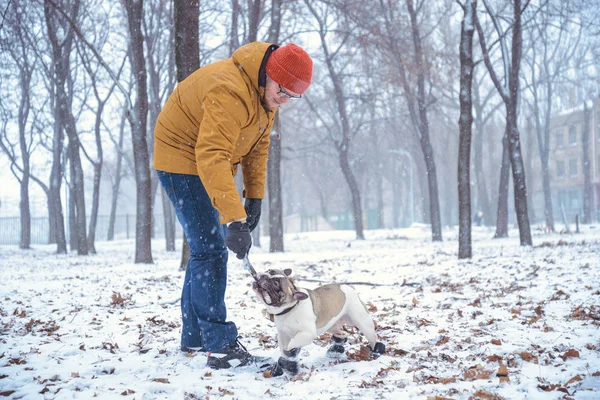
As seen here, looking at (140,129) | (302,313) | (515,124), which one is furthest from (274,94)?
(515,124)

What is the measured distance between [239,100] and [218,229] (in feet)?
3.33

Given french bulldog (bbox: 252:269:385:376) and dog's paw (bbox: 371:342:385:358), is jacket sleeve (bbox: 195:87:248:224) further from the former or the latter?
dog's paw (bbox: 371:342:385:358)

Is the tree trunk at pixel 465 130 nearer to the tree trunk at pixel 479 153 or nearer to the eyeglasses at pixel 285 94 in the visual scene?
the eyeglasses at pixel 285 94

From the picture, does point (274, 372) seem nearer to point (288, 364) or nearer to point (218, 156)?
point (288, 364)

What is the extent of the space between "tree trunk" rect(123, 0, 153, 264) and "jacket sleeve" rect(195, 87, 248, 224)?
383 inches

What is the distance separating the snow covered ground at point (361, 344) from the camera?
11.1 feet

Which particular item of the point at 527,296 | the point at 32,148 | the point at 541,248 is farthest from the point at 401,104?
the point at 527,296

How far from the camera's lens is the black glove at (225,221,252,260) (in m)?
3.48

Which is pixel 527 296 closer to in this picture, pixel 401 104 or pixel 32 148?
pixel 401 104

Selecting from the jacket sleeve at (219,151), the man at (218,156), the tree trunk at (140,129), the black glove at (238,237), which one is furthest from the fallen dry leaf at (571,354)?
the tree trunk at (140,129)

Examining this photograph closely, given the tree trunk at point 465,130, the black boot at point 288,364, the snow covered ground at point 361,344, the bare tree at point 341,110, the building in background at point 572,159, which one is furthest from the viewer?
the building in background at point 572,159

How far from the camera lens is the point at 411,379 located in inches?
141

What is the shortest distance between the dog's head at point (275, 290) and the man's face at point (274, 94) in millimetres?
1199

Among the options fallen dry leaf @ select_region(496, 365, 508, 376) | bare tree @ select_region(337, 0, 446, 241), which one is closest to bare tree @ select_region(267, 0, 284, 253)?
bare tree @ select_region(337, 0, 446, 241)
